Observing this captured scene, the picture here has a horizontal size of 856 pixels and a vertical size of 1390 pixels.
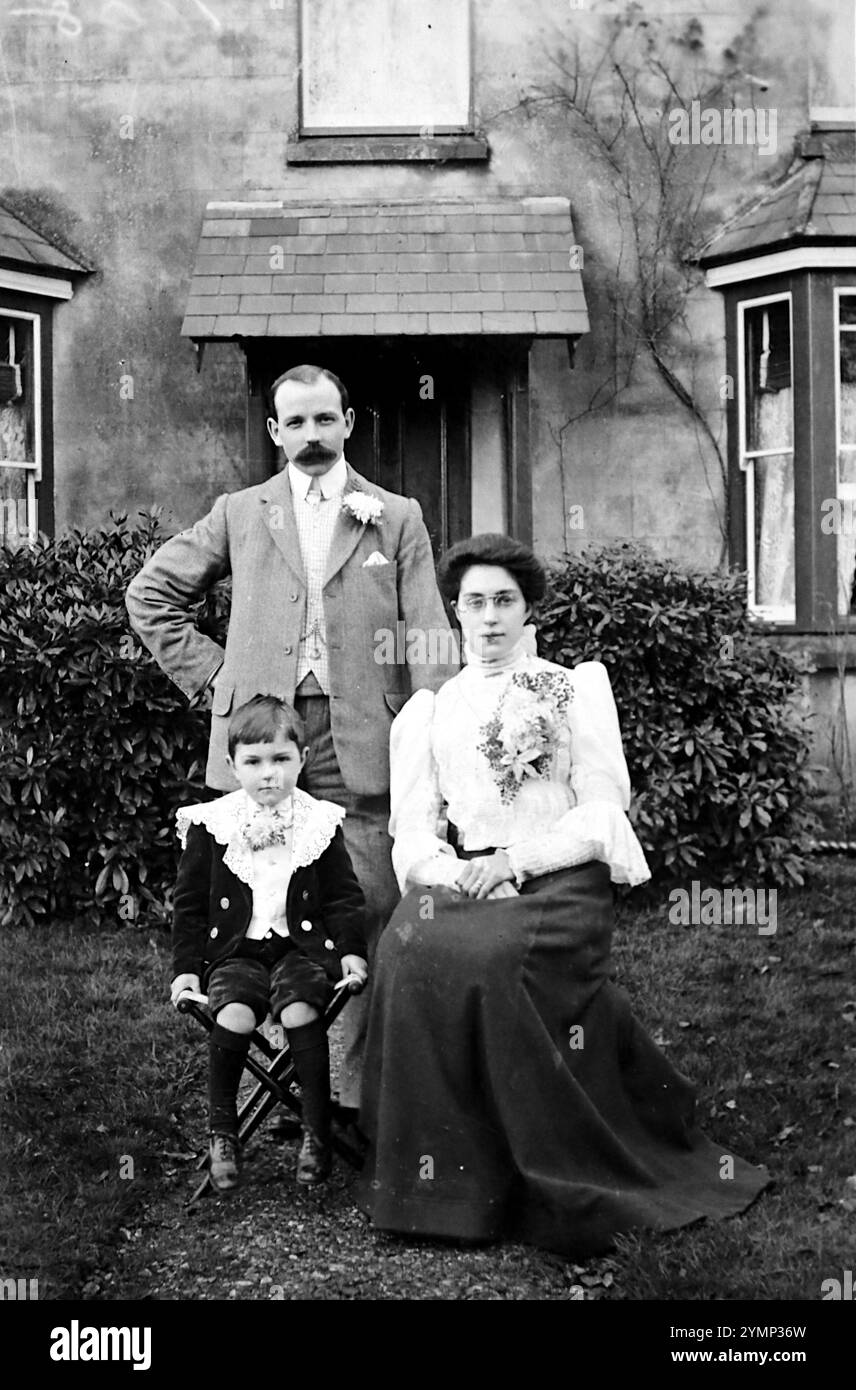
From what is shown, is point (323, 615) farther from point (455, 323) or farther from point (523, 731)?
point (455, 323)

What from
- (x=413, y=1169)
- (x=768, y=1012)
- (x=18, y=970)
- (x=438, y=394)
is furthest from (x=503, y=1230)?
(x=438, y=394)

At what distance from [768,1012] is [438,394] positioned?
4756mm

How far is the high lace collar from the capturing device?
151 inches

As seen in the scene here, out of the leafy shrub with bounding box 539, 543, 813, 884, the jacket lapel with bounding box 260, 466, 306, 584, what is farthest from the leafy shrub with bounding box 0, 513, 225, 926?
the jacket lapel with bounding box 260, 466, 306, 584

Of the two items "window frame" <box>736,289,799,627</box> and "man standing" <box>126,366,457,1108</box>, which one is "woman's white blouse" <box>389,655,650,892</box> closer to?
"man standing" <box>126,366,457,1108</box>

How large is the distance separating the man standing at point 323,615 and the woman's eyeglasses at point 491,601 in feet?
0.91

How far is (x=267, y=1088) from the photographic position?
12.0 feet

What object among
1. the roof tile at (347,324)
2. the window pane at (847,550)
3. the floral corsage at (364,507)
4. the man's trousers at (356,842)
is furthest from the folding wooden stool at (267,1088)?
the window pane at (847,550)

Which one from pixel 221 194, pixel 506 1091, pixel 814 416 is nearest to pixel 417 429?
pixel 221 194

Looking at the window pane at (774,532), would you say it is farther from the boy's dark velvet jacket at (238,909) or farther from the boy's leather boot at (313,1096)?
the boy's leather boot at (313,1096)

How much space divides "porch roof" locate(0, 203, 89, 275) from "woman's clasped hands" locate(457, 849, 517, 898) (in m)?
6.13

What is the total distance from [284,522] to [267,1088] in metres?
1.59
